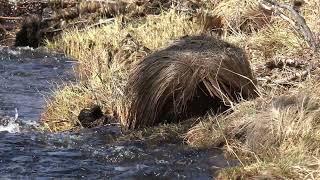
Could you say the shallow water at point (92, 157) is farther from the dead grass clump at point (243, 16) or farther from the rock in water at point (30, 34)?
the rock in water at point (30, 34)

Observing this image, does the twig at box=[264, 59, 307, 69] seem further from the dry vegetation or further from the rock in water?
the rock in water

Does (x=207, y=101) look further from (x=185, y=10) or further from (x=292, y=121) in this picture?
(x=185, y=10)

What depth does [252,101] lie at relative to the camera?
6.49 m

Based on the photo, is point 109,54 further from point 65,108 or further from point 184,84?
point 184,84

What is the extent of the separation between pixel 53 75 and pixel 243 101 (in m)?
5.85

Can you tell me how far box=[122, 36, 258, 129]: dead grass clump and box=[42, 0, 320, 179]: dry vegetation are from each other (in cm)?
24

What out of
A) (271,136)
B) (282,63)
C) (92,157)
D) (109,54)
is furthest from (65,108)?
(271,136)

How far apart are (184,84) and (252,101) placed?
2.60 ft

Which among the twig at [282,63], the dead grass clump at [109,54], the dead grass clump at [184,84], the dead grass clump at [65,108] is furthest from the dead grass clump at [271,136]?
the dead grass clump at [65,108]

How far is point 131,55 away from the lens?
9805 millimetres

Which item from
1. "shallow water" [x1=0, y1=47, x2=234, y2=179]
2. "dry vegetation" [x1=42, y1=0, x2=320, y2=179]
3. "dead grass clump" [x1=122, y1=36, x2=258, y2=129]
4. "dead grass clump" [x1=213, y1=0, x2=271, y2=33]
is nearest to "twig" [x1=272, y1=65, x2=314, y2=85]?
"dry vegetation" [x1=42, y1=0, x2=320, y2=179]

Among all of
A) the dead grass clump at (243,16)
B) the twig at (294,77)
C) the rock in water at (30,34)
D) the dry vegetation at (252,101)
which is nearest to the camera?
the dry vegetation at (252,101)

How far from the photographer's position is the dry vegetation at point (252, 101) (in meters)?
5.20

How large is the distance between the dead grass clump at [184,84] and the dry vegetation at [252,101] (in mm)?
242
